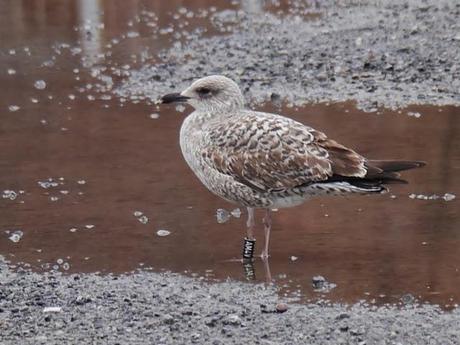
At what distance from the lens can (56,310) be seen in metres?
7.12

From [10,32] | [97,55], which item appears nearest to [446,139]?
[97,55]

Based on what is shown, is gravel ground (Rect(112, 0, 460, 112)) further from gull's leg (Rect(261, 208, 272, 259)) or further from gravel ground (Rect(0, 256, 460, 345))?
gravel ground (Rect(0, 256, 460, 345))

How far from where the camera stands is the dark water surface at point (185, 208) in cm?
804

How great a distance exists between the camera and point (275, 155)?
8164 millimetres

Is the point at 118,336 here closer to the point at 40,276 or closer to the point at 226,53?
the point at 40,276

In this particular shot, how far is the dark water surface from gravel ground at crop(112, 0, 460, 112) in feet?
2.17

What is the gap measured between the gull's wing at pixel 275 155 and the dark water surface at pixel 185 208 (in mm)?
573

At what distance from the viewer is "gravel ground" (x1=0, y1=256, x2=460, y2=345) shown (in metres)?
6.68

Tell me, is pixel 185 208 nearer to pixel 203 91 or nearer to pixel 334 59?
pixel 203 91

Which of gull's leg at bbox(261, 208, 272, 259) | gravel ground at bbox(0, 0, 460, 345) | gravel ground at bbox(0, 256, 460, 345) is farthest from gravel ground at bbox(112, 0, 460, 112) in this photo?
gravel ground at bbox(0, 256, 460, 345)

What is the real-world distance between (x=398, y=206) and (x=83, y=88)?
5420 millimetres

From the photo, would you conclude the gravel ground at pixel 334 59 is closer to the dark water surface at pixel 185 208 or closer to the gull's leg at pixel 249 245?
the dark water surface at pixel 185 208

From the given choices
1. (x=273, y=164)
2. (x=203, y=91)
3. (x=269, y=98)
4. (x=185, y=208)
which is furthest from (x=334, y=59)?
(x=273, y=164)

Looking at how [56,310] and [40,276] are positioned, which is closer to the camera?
[56,310]
